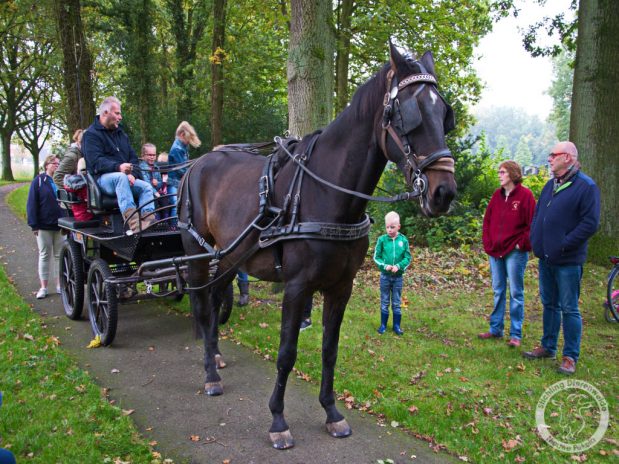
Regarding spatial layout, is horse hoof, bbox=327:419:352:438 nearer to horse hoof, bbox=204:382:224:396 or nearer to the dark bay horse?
the dark bay horse

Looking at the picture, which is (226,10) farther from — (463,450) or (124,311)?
(463,450)

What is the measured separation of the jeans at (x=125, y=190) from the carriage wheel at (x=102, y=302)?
878 mm

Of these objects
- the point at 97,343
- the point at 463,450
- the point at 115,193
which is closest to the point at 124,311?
the point at 97,343

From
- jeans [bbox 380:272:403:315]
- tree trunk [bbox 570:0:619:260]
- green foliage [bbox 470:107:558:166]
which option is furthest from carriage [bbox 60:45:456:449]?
green foliage [bbox 470:107:558:166]

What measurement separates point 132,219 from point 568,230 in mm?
4916

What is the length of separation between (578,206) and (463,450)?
2857 millimetres

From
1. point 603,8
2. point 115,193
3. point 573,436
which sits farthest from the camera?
point 603,8

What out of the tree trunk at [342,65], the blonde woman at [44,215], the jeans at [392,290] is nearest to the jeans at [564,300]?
the jeans at [392,290]

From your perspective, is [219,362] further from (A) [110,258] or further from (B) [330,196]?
(B) [330,196]

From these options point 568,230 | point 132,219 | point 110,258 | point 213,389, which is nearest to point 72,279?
point 110,258

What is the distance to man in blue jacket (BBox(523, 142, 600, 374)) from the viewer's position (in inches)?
189

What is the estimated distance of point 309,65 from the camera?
289 inches

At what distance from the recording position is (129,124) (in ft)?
62.7

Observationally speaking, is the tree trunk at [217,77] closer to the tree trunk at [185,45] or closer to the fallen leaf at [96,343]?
the tree trunk at [185,45]
